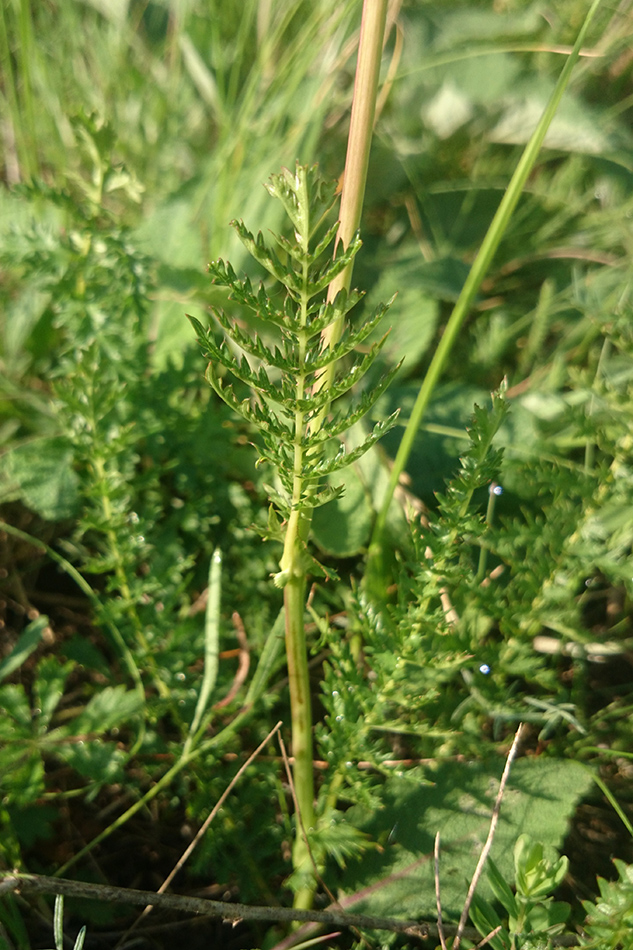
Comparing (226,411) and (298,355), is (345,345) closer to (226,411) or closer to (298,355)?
(298,355)

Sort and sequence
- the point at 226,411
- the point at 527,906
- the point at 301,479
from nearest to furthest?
the point at 301,479, the point at 527,906, the point at 226,411

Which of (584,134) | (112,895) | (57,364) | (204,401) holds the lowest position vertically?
(112,895)

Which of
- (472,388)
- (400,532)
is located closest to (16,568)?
(400,532)

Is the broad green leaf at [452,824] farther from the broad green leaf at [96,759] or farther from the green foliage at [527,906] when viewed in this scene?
the broad green leaf at [96,759]

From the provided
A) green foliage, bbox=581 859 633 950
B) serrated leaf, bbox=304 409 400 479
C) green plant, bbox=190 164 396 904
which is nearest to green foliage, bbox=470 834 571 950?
green foliage, bbox=581 859 633 950

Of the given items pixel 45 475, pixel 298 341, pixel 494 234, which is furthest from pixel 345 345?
pixel 45 475

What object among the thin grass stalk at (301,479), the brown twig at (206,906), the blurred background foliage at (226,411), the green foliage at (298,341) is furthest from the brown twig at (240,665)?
the green foliage at (298,341)

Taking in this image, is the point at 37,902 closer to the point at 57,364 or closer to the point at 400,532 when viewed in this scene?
the point at 400,532

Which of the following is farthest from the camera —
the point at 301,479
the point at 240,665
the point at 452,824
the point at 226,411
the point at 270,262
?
the point at 226,411
